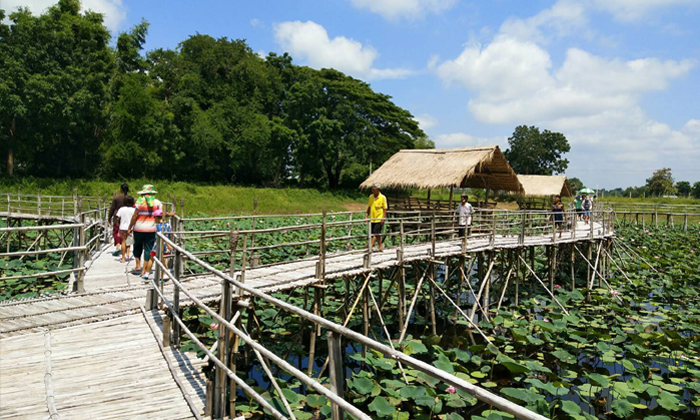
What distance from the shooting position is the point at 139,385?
362cm

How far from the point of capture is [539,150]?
2051 inches

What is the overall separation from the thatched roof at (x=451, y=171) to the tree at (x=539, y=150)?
123 feet

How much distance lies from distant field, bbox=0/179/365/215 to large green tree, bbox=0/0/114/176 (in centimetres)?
249

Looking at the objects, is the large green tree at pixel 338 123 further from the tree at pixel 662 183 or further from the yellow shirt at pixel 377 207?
the tree at pixel 662 183

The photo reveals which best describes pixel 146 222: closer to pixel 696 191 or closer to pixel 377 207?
pixel 377 207

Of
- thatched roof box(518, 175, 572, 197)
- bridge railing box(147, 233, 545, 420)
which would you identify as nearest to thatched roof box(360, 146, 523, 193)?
thatched roof box(518, 175, 572, 197)

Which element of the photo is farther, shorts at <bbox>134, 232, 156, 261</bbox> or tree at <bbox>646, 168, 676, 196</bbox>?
tree at <bbox>646, 168, 676, 196</bbox>

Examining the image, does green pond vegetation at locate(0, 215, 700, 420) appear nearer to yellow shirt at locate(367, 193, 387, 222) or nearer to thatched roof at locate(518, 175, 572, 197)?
yellow shirt at locate(367, 193, 387, 222)

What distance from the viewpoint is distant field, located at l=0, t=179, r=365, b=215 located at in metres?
24.0

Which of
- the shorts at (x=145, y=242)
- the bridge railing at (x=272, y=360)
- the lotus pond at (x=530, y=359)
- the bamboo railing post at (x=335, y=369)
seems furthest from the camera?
the shorts at (x=145, y=242)

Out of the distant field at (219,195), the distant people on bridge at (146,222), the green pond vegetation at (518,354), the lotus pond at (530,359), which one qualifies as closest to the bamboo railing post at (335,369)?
the lotus pond at (530,359)

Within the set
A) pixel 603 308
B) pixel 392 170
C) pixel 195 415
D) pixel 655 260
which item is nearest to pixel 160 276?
pixel 195 415

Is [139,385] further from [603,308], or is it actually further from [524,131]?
[524,131]

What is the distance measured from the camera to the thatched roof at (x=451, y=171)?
15.7 meters
